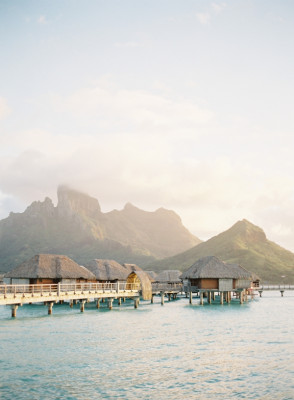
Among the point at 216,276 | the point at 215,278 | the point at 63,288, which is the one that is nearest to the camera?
the point at 63,288

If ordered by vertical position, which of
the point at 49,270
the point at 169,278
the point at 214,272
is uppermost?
the point at 49,270

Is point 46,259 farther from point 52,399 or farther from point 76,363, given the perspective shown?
point 52,399

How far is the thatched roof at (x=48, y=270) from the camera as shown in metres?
59.3

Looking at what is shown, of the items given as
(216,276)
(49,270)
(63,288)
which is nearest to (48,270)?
(49,270)

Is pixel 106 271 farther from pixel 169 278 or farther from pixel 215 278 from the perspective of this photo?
pixel 215 278

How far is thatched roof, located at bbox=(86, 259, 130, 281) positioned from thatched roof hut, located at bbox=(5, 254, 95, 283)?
6898 millimetres

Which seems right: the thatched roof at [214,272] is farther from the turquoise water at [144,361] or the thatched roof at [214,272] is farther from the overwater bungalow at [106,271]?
the turquoise water at [144,361]

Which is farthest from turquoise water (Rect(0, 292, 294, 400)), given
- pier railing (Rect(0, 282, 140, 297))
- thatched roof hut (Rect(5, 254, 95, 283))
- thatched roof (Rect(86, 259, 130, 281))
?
thatched roof (Rect(86, 259, 130, 281))

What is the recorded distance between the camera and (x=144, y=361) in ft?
74.0

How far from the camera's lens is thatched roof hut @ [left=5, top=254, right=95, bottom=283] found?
59.3 meters

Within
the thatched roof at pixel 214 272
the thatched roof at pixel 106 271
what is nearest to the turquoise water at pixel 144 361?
the thatched roof at pixel 214 272

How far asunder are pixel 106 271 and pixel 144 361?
167 feet

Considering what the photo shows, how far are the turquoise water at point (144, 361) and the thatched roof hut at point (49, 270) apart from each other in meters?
22.1

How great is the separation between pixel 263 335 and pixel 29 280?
3723 cm
